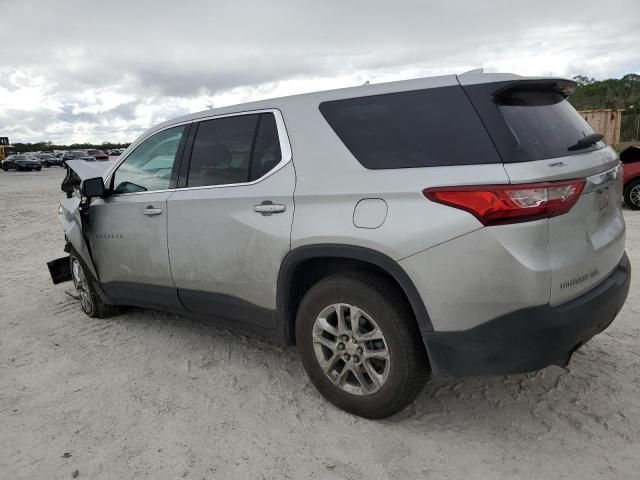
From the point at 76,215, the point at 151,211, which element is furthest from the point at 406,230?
the point at 76,215

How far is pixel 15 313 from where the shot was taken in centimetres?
518

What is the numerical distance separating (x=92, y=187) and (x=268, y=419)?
238cm

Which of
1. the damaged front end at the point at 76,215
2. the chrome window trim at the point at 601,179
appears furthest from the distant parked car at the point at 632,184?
the damaged front end at the point at 76,215

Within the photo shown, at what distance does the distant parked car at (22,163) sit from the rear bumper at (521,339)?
47762mm

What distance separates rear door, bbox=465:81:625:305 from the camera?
233 cm

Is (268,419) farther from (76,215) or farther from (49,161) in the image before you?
(49,161)

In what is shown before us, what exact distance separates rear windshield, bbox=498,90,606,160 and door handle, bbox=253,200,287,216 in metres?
1.30

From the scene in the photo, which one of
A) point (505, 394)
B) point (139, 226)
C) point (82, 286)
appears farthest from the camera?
point (82, 286)

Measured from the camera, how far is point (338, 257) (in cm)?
285

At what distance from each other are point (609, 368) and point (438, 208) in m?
1.95

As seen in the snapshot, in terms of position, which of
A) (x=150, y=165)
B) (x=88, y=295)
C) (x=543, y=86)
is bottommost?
(x=88, y=295)

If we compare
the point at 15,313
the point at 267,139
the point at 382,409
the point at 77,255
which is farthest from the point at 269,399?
the point at 15,313

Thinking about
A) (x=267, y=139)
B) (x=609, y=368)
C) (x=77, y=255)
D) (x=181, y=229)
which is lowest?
(x=609, y=368)

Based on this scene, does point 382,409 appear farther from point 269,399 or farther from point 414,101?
point 414,101
